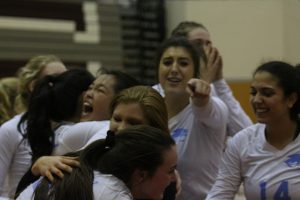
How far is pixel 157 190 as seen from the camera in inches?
68.3

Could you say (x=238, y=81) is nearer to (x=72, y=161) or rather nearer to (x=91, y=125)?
(x=91, y=125)

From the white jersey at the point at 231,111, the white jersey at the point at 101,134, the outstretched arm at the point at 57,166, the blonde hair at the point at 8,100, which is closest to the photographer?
the outstretched arm at the point at 57,166

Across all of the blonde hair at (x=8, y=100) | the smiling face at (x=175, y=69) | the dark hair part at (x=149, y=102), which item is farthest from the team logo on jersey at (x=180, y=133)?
the blonde hair at (x=8, y=100)

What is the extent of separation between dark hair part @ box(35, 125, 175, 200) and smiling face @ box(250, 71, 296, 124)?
85 cm

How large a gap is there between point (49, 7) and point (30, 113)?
19.4 feet

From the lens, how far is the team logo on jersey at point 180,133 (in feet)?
8.89

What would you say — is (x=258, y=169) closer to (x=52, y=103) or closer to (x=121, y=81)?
(x=121, y=81)

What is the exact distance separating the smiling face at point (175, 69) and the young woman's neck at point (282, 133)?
1.55 ft

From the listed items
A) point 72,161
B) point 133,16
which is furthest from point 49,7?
point 72,161

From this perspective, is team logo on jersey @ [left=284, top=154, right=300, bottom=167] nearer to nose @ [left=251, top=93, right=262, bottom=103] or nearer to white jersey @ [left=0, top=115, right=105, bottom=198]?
nose @ [left=251, top=93, right=262, bottom=103]

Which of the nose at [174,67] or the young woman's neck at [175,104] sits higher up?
the nose at [174,67]

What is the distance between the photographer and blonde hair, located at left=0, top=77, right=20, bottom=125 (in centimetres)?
389

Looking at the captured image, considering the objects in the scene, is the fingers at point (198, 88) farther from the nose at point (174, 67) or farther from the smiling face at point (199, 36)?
the smiling face at point (199, 36)

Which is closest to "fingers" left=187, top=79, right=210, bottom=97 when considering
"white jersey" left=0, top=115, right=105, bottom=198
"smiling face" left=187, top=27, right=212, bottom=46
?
"white jersey" left=0, top=115, right=105, bottom=198
